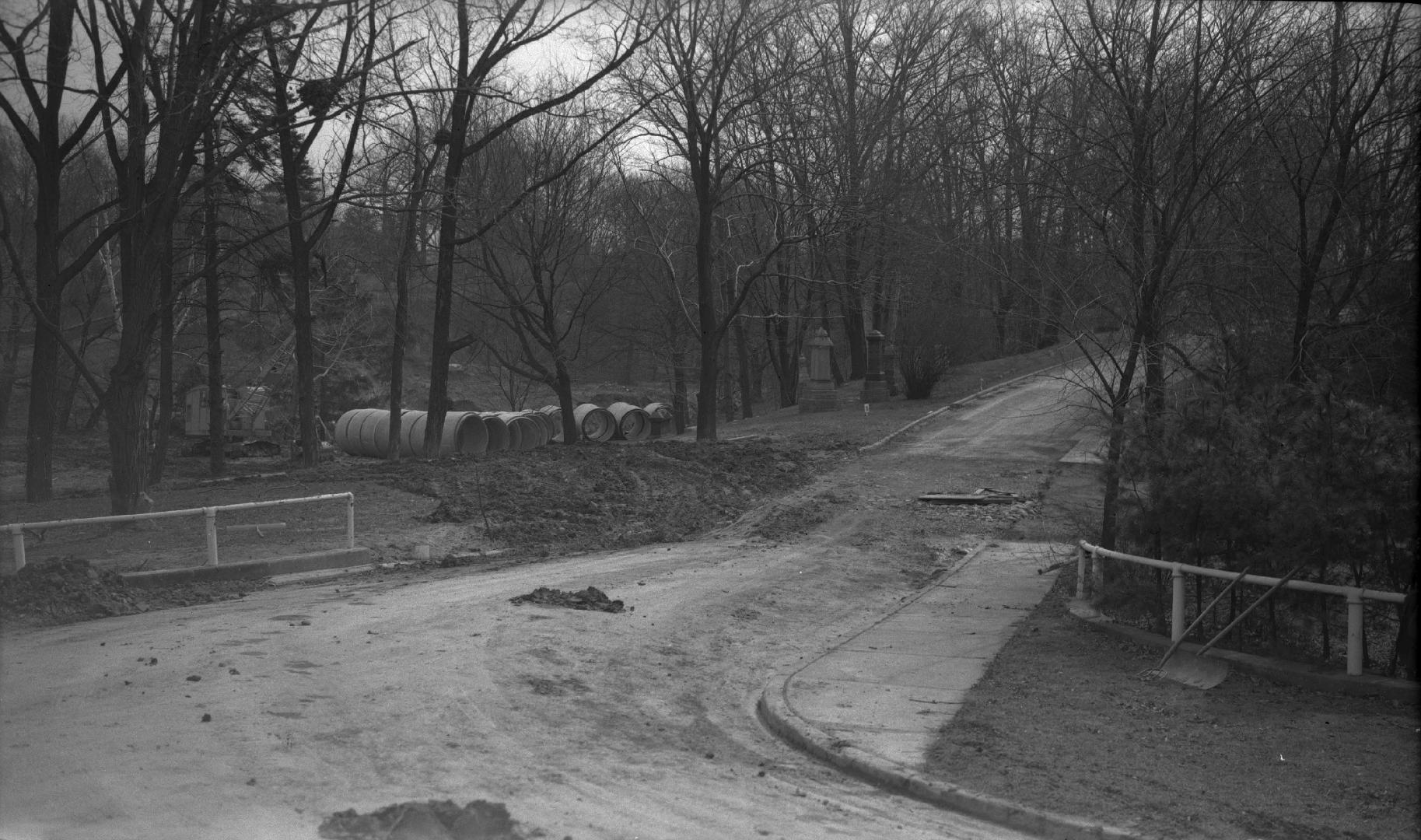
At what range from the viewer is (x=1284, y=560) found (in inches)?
349

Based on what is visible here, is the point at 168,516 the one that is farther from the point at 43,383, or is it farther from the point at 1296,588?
the point at 1296,588

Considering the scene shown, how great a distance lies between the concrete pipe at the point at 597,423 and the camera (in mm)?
40062

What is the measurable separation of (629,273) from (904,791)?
40.0 m

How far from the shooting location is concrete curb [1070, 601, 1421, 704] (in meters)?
7.83

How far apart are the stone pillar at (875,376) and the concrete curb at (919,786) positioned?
98.6 feet

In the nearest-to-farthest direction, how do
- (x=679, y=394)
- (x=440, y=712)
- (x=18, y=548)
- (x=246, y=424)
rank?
(x=440, y=712) → (x=18, y=548) → (x=246, y=424) → (x=679, y=394)

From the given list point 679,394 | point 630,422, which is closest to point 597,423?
point 630,422

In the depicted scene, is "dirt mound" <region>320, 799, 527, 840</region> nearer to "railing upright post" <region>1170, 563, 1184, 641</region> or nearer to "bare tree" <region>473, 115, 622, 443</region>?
"railing upright post" <region>1170, 563, 1184, 641</region>

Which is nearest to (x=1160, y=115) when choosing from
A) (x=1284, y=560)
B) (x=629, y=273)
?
(x=1284, y=560)

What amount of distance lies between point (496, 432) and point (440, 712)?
95.6 feet

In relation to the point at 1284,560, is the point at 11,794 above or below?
below

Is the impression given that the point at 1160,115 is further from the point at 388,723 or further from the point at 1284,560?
the point at 388,723

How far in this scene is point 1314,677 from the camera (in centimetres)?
827

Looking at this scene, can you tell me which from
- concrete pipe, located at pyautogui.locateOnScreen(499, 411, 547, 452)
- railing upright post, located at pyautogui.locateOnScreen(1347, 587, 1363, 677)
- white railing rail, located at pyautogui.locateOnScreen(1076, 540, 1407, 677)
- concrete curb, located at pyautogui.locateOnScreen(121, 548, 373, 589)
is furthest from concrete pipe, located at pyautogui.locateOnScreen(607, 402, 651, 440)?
railing upright post, located at pyautogui.locateOnScreen(1347, 587, 1363, 677)
